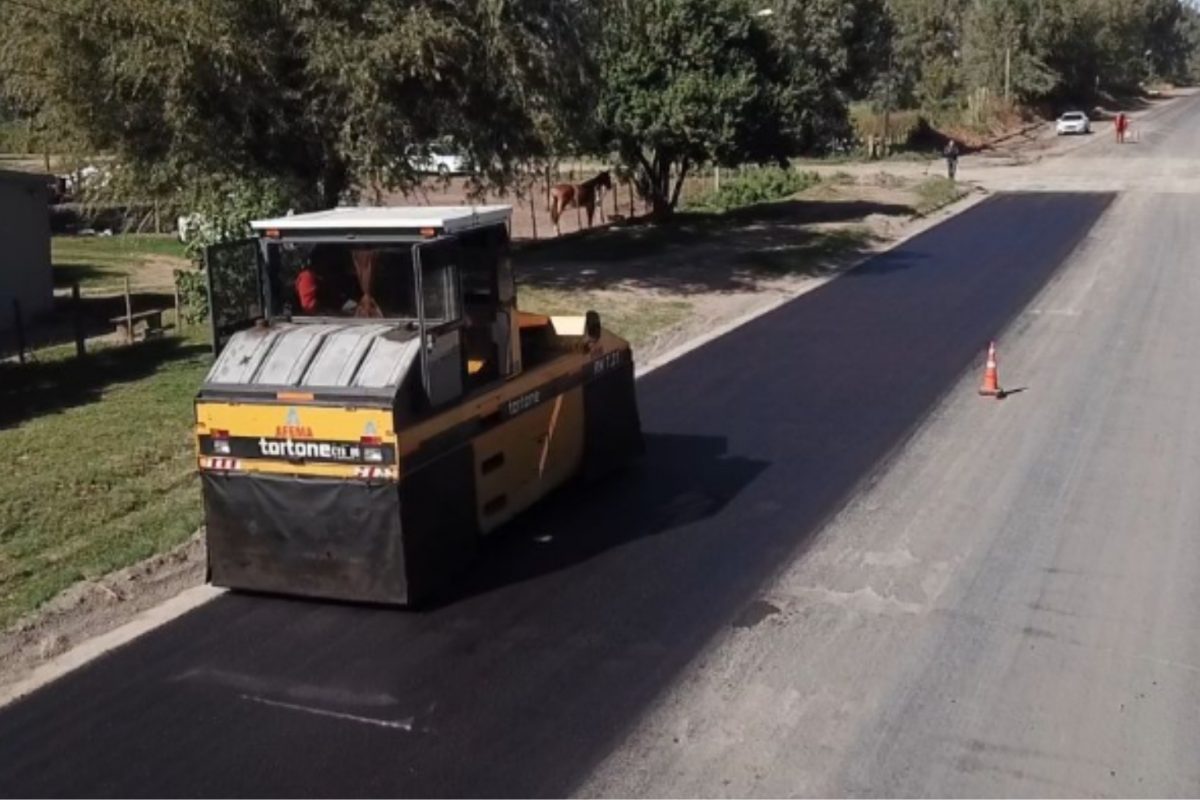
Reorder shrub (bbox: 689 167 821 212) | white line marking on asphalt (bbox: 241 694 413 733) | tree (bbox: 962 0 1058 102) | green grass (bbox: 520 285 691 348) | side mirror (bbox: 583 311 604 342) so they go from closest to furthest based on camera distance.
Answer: white line marking on asphalt (bbox: 241 694 413 733)
side mirror (bbox: 583 311 604 342)
green grass (bbox: 520 285 691 348)
shrub (bbox: 689 167 821 212)
tree (bbox: 962 0 1058 102)

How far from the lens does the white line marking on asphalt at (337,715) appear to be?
26.4ft

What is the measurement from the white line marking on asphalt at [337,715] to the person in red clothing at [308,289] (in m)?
3.31

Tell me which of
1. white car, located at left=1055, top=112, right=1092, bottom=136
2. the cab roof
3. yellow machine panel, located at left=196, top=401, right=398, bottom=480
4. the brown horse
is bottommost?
yellow machine panel, located at left=196, top=401, right=398, bottom=480

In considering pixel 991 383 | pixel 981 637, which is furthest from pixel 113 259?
pixel 981 637

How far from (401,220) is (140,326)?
1376cm

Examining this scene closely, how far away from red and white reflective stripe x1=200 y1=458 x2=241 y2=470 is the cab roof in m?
1.81

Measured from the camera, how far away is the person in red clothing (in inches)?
422

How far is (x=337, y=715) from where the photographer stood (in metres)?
8.17

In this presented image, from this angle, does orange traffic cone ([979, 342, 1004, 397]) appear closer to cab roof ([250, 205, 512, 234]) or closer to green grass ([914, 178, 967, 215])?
cab roof ([250, 205, 512, 234])

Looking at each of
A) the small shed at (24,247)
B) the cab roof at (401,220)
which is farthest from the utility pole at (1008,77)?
the cab roof at (401,220)

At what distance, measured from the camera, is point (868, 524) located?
11.6 metres

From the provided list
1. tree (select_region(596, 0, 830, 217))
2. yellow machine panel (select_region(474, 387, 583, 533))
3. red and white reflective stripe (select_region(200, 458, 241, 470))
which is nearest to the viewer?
red and white reflective stripe (select_region(200, 458, 241, 470))

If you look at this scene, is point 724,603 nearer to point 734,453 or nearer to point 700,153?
point 734,453

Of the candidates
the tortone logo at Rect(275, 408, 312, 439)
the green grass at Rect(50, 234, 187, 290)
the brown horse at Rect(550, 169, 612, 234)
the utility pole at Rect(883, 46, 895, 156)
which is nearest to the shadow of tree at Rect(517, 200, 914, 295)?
the brown horse at Rect(550, 169, 612, 234)
